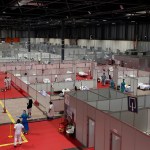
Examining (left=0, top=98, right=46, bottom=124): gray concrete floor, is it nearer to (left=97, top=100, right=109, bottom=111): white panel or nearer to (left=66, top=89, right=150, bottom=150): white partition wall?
(left=66, top=89, right=150, bottom=150): white partition wall

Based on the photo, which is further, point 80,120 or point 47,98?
point 47,98

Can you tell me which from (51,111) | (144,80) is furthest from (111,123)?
(144,80)

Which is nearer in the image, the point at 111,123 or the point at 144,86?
the point at 111,123

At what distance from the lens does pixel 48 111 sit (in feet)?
60.0

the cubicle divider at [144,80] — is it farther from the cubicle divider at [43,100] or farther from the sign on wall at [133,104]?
the sign on wall at [133,104]

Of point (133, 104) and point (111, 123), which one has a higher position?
point (133, 104)

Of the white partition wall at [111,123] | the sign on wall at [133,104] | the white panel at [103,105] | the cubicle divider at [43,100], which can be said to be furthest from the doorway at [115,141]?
the cubicle divider at [43,100]

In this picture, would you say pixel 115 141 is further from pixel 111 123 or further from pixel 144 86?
pixel 144 86

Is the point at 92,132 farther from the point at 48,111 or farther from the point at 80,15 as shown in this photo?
the point at 80,15

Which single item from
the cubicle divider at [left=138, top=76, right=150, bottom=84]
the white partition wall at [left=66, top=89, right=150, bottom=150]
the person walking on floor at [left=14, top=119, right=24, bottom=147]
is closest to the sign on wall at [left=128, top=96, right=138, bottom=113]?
the white partition wall at [left=66, top=89, right=150, bottom=150]

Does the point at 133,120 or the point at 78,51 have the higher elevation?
the point at 78,51

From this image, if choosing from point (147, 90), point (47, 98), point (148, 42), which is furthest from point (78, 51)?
point (47, 98)

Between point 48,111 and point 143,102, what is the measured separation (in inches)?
255

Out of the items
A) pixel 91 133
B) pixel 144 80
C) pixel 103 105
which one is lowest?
pixel 91 133
